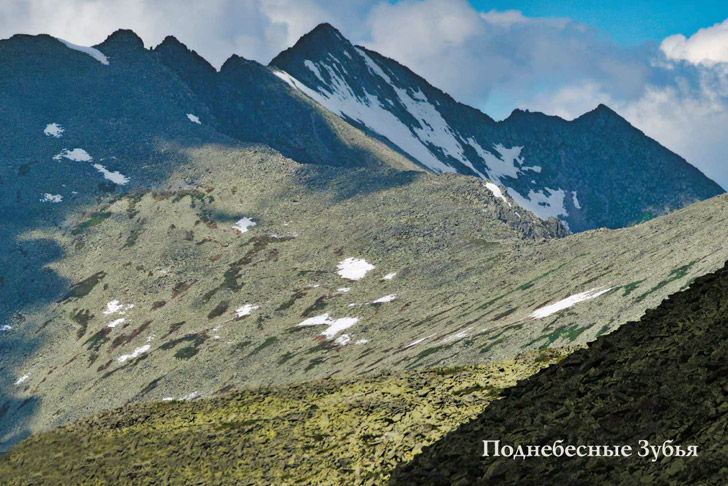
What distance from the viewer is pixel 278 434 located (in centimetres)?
4231

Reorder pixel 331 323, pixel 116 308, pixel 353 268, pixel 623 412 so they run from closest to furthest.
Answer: pixel 623 412
pixel 331 323
pixel 353 268
pixel 116 308

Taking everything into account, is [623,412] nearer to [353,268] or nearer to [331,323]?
[331,323]

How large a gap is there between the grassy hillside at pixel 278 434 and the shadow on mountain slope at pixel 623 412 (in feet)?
15.1

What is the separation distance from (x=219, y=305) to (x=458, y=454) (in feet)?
484

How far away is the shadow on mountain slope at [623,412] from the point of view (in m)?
22.8

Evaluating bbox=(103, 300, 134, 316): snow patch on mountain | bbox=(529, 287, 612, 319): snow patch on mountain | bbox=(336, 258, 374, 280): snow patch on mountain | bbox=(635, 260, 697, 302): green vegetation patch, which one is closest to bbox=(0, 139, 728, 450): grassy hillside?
bbox=(635, 260, 697, 302): green vegetation patch

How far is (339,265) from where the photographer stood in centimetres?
17938

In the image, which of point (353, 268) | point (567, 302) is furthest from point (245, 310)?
point (567, 302)

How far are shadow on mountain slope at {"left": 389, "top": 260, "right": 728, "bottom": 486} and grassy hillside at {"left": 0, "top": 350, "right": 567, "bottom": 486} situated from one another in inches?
182

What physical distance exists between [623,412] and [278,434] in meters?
21.4

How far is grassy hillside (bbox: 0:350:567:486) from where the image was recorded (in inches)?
1475

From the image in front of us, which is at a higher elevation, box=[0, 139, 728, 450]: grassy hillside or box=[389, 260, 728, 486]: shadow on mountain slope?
box=[0, 139, 728, 450]: grassy hillside

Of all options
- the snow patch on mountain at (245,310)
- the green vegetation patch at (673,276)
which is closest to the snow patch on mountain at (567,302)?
the green vegetation patch at (673,276)

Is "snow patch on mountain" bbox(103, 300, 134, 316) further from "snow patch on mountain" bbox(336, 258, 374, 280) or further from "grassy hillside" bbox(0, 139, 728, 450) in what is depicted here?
"snow patch on mountain" bbox(336, 258, 374, 280)
